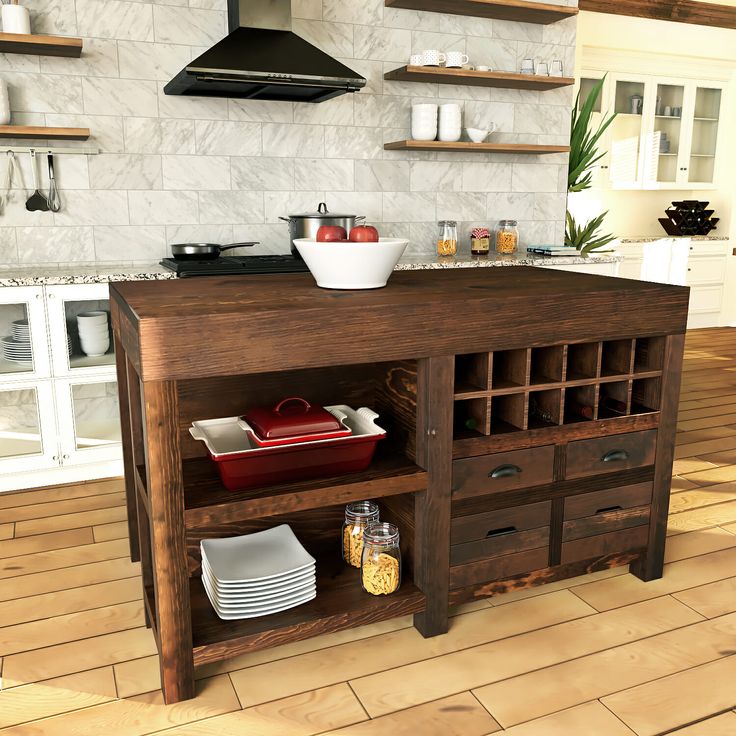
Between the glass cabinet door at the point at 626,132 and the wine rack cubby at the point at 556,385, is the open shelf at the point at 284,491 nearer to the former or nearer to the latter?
the wine rack cubby at the point at 556,385

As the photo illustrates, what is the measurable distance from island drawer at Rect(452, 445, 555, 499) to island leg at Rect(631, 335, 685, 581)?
418 mm

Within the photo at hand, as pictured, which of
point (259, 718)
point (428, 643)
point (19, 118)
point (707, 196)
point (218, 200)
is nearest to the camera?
point (259, 718)

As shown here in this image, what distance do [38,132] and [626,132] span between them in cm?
514

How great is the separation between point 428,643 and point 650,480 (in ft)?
2.92

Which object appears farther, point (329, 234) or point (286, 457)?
point (329, 234)

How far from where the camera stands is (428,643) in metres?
2.11

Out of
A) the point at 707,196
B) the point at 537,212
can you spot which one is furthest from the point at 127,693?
the point at 707,196

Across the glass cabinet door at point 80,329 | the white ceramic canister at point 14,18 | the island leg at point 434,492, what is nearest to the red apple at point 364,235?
the island leg at point 434,492

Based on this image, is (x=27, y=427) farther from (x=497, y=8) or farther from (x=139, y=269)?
(x=497, y=8)

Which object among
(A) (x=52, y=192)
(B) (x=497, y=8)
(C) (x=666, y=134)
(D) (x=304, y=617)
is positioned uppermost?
(B) (x=497, y=8)

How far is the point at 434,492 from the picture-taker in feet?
6.70

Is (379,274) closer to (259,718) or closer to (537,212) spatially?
(259,718)

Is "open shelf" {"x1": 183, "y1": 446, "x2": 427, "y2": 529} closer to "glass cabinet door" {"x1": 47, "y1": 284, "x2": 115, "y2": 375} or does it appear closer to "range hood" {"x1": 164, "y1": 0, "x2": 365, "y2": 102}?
"glass cabinet door" {"x1": 47, "y1": 284, "x2": 115, "y2": 375}

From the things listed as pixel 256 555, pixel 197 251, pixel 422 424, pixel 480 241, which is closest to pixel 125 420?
pixel 256 555
